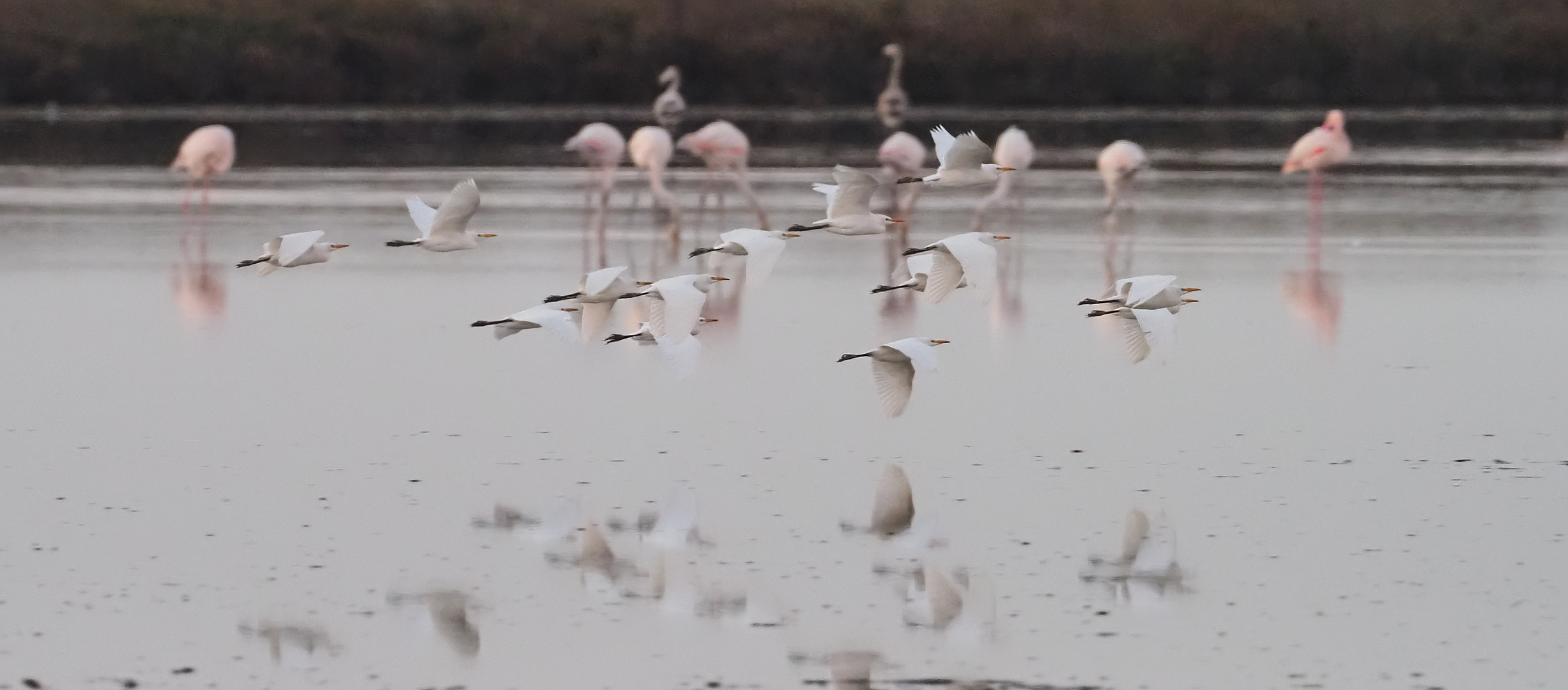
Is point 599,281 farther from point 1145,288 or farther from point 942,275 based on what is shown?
point 1145,288

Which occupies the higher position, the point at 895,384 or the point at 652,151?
the point at 652,151

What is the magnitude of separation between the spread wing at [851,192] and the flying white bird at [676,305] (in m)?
0.71

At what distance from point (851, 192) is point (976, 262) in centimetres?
74

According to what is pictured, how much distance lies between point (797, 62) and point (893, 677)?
33.3 metres

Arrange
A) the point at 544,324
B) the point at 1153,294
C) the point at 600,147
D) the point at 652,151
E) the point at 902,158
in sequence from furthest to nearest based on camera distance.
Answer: the point at 600,147, the point at 652,151, the point at 902,158, the point at 1153,294, the point at 544,324

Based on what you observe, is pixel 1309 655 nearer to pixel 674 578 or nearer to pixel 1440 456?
pixel 674 578

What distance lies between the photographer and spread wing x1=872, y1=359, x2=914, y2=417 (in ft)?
26.9

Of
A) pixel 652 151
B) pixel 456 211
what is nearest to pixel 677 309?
pixel 456 211

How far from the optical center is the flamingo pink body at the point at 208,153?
1866 centimetres

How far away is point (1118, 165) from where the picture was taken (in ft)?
56.6

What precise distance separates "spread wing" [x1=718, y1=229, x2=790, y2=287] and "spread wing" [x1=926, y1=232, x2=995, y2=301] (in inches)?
22.7

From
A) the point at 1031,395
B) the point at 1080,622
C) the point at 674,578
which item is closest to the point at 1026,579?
the point at 1080,622

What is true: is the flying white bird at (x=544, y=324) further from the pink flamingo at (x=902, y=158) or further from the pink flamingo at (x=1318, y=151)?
the pink flamingo at (x=1318, y=151)

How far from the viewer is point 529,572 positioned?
6.56 metres
